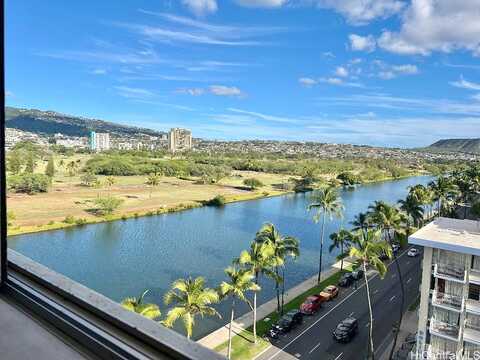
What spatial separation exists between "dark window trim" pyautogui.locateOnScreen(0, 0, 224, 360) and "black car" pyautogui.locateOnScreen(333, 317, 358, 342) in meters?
7.90

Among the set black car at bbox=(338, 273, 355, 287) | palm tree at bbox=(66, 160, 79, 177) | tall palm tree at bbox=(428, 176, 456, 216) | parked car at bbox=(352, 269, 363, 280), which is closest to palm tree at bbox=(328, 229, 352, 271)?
parked car at bbox=(352, 269, 363, 280)

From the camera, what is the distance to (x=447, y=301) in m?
6.08

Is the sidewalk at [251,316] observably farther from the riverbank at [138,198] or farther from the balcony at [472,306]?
the riverbank at [138,198]

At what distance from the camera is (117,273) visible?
40.2 ft

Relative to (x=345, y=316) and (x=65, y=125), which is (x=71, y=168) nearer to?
(x=65, y=125)

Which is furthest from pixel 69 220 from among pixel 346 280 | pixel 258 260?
pixel 258 260

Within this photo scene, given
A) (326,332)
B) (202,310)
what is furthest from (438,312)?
(202,310)

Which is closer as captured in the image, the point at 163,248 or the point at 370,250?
the point at 370,250

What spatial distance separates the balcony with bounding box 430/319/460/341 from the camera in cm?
603

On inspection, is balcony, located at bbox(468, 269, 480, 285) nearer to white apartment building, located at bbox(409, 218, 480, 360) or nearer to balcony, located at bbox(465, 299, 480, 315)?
white apartment building, located at bbox(409, 218, 480, 360)

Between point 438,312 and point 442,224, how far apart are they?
1681 millimetres

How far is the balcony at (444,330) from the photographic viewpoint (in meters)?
6.03

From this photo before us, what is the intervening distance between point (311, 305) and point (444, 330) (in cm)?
367

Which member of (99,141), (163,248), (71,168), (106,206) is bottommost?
(163,248)
